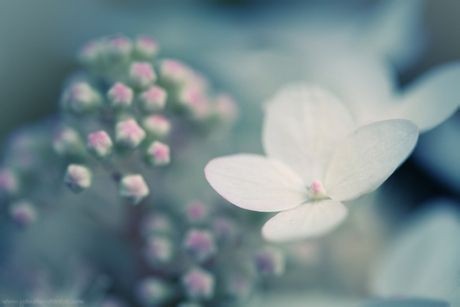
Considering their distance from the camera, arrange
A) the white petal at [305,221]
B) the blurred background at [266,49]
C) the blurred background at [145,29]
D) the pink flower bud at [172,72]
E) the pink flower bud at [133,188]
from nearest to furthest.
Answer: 1. the white petal at [305,221]
2. the pink flower bud at [133,188]
3. the pink flower bud at [172,72]
4. the blurred background at [266,49]
5. the blurred background at [145,29]

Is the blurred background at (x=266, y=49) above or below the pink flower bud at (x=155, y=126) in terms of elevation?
above

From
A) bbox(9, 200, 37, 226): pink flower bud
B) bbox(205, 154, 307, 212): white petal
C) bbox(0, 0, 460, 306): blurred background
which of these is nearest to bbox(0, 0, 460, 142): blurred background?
bbox(0, 0, 460, 306): blurred background

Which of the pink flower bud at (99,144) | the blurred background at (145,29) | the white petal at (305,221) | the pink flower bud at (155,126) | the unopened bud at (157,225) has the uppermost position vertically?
the blurred background at (145,29)

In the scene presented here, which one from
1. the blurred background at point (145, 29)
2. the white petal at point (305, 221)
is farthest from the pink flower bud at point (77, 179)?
the blurred background at point (145, 29)

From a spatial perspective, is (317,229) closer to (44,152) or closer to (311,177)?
(311,177)

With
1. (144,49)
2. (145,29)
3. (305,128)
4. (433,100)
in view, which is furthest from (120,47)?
(145,29)

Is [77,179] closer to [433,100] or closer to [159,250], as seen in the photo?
[159,250]

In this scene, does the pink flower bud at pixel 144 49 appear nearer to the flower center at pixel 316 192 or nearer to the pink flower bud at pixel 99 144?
the pink flower bud at pixel 99 144

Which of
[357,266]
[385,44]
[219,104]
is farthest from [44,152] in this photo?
[385,44]
